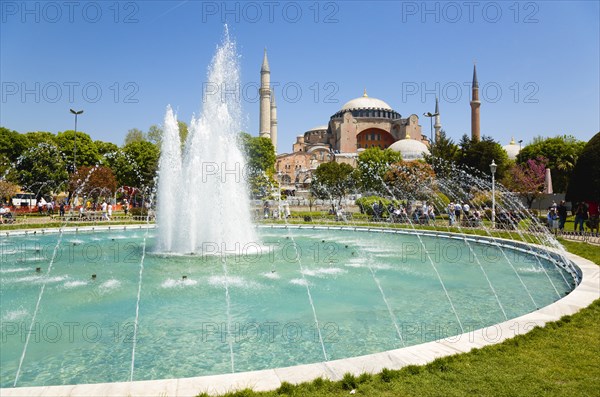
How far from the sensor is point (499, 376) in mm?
3781

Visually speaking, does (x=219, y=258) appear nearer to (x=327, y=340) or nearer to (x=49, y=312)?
(x=49, y=312)

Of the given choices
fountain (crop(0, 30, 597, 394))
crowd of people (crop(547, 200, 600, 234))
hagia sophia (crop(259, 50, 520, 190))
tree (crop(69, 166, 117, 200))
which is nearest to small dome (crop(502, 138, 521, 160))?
hagia sophia (crop(259, 50, 520, 190))

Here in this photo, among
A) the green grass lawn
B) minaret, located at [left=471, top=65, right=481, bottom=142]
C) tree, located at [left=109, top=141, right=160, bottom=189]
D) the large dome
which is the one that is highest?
the large dome

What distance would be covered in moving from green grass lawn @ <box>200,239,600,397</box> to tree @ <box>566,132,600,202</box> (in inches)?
546

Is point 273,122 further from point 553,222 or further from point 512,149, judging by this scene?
point 553,222

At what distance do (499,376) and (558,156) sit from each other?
50.1m

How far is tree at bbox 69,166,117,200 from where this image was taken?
34594 mm

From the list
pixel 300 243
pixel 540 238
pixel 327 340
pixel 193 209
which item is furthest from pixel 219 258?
pixel 540 238

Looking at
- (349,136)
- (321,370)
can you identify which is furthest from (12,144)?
(349,136)

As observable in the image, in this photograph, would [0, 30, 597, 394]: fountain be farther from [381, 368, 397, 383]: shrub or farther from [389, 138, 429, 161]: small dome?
[389, 138, 429, 161]: small dome

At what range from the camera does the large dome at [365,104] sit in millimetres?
97562

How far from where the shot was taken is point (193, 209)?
12.9 meters

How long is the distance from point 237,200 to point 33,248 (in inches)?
269

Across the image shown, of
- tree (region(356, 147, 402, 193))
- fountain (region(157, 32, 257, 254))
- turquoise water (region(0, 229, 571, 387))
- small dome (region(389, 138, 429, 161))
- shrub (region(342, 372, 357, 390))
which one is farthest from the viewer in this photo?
small dome (region(389, 138, 429, 161))
